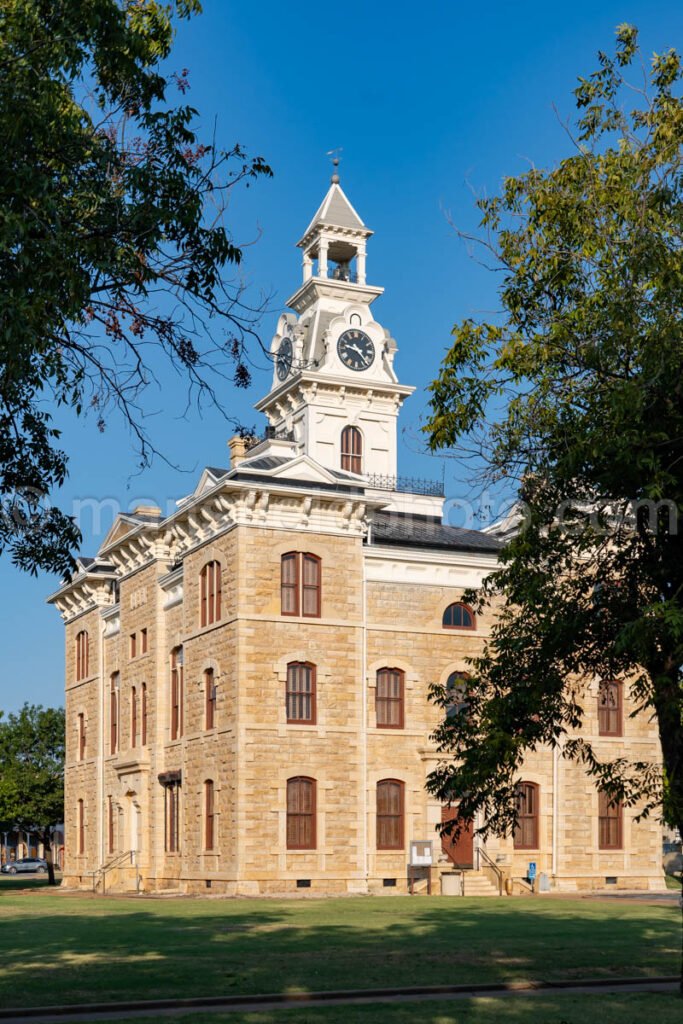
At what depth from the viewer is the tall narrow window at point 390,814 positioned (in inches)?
1619

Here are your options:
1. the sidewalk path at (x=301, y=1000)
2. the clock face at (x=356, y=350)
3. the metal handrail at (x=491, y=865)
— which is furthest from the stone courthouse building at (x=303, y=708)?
the sidewalk path at (x=301, y=1000)

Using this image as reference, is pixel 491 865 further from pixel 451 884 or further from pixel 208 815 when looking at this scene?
pixel 208 815

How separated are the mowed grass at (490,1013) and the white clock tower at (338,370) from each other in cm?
3678

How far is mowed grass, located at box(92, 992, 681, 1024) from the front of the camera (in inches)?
559

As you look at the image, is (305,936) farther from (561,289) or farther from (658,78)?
(658,78)

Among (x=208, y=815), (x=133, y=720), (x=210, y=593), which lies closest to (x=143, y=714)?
(x=133, y=720)

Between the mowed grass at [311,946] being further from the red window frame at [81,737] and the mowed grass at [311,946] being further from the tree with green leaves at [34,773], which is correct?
the tree with green leaves at [34,773]

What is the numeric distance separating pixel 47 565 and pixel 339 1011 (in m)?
6.04

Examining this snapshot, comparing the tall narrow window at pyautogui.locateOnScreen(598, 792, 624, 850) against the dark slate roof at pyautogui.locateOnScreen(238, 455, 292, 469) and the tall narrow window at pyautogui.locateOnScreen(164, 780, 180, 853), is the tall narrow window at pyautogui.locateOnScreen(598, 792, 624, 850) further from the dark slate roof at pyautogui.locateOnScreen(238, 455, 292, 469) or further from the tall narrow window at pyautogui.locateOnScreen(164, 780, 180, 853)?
the dark slate roof at pyautogui.locateOnScreen(238, 455, 292, 469)

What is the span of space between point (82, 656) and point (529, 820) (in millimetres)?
21803

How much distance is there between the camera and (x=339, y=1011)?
14.8 m

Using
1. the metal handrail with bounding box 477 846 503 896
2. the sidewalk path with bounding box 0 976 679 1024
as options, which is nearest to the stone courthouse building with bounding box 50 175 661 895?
the metal handrail with bounding box 477 846 503 896

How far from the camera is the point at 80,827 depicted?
5453 centimetres

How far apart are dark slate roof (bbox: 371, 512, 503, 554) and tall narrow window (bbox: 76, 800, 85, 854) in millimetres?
18282
